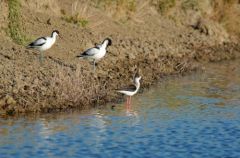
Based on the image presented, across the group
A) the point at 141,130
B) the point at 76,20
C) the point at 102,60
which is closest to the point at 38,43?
the point at 102,60

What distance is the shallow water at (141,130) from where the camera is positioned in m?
15.0

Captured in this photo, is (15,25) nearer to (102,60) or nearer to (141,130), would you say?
(102,60)

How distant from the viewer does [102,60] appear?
1009 inches

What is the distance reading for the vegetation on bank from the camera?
82.2 ft

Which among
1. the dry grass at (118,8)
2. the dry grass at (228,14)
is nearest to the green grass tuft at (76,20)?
the dry grass at (118,8)

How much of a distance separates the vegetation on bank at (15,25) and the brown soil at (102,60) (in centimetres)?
27

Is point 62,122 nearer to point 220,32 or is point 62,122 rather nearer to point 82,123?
point 82,123

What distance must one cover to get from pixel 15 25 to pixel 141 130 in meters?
9.62

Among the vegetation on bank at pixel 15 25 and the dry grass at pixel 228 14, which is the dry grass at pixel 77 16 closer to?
the vegetation on bank at pixel 15 25

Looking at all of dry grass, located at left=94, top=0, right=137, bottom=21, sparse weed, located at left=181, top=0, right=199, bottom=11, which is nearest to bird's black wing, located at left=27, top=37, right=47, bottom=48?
dry grass, located at left=94, top=0, right=137, bottom=21

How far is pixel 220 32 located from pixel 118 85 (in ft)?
49.1

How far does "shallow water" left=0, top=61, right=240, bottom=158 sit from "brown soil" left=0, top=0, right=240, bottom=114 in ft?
2.17

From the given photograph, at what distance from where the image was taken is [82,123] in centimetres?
1775

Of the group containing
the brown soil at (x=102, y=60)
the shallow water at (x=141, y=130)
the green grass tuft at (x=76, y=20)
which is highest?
the green grass tuft at (x=76, y=20)
